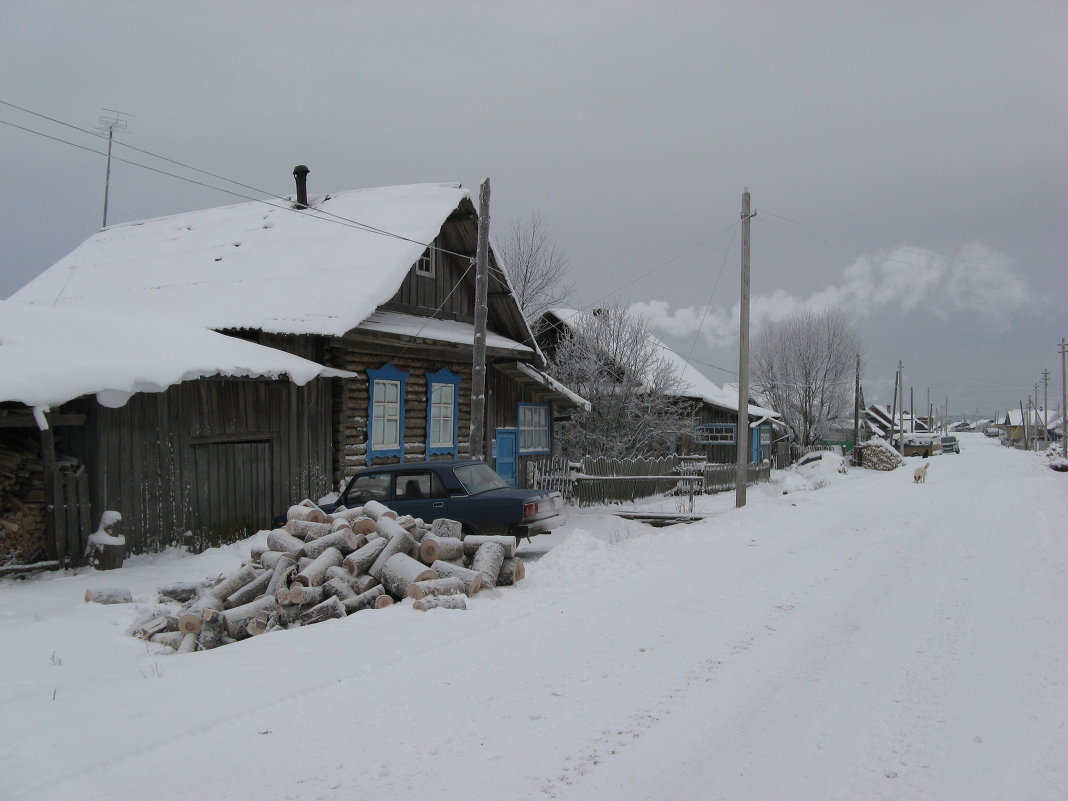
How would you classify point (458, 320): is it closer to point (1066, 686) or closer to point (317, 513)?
point (317, 513)

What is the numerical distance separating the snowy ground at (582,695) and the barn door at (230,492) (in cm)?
239

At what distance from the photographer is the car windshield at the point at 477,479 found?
11301 mm

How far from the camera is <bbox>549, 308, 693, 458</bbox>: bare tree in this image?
85.4 ft

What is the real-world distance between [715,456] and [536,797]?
3297cm

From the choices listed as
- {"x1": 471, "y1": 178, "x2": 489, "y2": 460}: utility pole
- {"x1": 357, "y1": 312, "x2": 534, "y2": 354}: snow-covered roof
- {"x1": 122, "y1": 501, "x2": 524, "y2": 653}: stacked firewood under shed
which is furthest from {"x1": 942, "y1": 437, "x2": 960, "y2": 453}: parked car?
{"x1": 122, "y1": 501, "x2": 524, "y2": 653}: stacked firewood under shed

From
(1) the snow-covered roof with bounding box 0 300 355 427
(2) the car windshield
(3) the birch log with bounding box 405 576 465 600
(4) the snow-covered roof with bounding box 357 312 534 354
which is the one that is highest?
(4) the snow-covered roof with bounding box 357 312 534 354

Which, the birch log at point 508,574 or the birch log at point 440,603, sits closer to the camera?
the birch log at point 440,603

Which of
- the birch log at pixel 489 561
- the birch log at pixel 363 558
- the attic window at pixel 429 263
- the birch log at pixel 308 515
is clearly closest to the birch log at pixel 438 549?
the birch log at pixel 489 561

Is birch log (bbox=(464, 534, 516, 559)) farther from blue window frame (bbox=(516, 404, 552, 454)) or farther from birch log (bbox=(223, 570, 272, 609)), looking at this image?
blue window frame (bbox=(516, 404, 552, 454))

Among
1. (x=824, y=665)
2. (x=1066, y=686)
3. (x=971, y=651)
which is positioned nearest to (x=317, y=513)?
(x=824, y=665)

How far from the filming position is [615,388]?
86.6 feet

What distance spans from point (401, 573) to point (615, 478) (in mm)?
13357

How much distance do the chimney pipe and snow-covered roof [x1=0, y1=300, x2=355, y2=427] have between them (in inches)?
319

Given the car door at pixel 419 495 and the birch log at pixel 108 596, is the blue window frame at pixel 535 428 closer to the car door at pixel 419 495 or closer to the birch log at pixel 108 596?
the car door at pixel 419 495
